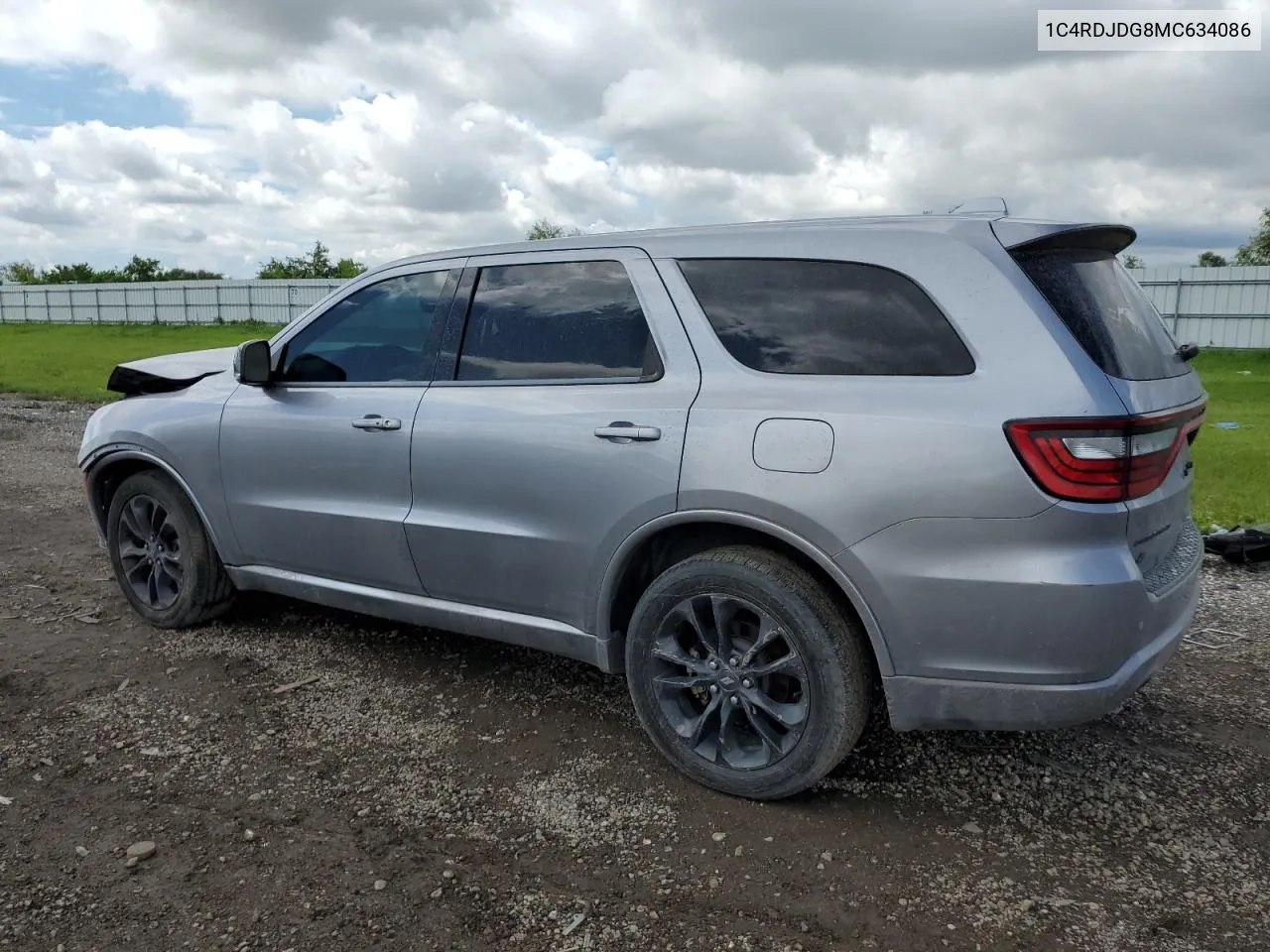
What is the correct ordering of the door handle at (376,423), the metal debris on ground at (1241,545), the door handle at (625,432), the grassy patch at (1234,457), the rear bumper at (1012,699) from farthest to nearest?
the grassy patch at (1234,457) < the metal debris on ground at (1241,545) < the door handle at (376,423) < the door handle at (625,432) < the rear bumper at (1012,699)

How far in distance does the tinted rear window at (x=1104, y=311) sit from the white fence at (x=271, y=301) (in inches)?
815

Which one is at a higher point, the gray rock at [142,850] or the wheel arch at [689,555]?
the wheel arch at [689,555]

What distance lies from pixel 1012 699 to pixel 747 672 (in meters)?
0.78

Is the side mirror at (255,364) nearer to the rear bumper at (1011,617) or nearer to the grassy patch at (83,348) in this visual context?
the rear bumper at (1011,617)

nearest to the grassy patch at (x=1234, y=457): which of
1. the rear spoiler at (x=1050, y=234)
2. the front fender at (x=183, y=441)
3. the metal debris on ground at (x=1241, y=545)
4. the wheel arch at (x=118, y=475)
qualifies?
the metal debris on ground at (x=1241, y=545)

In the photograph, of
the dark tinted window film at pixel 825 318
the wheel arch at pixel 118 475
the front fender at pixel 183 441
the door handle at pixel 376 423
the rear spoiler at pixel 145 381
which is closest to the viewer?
the dark tinted window film at pixel 825 318

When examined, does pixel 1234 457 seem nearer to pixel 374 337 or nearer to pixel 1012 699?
pixel 1012 699

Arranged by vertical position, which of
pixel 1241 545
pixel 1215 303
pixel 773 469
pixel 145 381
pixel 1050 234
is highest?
pixel 1215 303

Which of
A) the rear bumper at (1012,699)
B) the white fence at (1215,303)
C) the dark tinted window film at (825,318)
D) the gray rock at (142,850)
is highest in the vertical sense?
the white fence at (1215,303)

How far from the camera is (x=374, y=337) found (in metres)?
4.25

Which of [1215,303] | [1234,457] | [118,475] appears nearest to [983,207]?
[118,475]

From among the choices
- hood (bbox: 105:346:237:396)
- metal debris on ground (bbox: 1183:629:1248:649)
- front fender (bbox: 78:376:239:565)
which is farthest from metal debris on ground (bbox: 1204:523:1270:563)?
hood (bbox: 105:346:237:396)

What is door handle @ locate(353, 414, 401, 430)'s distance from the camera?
13.1ft

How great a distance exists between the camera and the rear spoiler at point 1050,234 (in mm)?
3006
